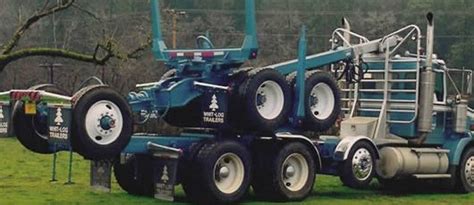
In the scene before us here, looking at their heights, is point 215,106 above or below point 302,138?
above

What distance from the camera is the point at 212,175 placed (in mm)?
13758

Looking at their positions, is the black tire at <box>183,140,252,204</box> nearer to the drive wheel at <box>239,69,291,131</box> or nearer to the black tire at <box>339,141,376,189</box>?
the drive wheel at <box>239,69,291,131</box>

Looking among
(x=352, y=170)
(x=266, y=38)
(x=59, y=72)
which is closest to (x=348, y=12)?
(x=266, y=38)

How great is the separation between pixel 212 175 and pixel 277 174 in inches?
52.2

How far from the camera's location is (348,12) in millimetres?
56812

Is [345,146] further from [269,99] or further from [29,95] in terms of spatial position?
[29,95]

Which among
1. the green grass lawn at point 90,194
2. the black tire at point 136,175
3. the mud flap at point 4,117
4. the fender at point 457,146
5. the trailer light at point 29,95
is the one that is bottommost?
the green grass lawn at point 90,194

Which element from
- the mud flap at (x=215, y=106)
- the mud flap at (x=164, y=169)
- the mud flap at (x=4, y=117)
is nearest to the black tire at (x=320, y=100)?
the mud flap at (x=215, y=106)

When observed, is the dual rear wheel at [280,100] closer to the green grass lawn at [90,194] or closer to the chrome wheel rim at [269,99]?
the chrome wheel rim at [269,99]

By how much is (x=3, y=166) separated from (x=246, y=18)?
29.7ft

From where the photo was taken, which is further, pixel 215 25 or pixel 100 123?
pixel 215 25

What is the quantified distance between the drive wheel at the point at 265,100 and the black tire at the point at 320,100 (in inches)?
20.7

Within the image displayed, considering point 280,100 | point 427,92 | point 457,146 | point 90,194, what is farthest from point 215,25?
point 280,100

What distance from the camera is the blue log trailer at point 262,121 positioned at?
13375 millimetres
